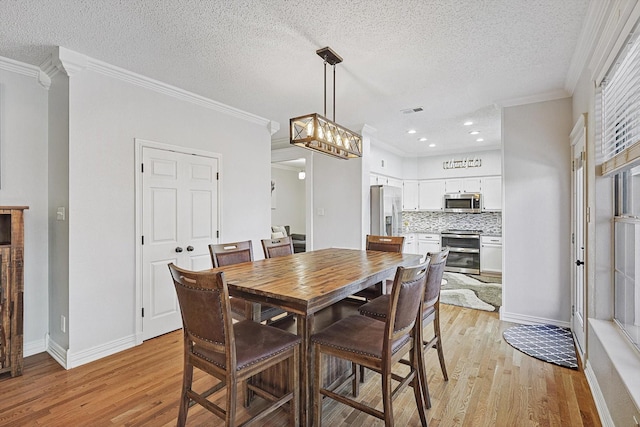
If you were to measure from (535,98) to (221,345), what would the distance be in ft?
12.8

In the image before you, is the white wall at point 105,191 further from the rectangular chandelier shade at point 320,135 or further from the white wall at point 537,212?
the white wall at point 537,212

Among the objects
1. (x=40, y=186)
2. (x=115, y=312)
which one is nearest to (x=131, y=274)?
(x=115, y=312)

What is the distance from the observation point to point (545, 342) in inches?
120

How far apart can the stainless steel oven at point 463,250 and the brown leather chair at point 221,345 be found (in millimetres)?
5223

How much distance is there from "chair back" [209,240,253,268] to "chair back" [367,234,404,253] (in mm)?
1383

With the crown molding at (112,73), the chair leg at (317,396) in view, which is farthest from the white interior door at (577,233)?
the crown molding at (112,73)

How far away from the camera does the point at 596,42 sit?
2248 mm

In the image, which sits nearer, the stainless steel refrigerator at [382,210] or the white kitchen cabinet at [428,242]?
the stainless steel refrigerator at [382,210]

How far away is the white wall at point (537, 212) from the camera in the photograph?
3420 millimetres

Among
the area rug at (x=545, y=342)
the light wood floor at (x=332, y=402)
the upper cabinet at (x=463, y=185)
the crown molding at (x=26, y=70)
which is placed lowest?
the light wood floor at (x=332, y=402)

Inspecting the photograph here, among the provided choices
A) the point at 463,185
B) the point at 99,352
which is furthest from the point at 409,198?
the point at 99,352

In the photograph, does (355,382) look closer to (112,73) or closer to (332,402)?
(332,402)

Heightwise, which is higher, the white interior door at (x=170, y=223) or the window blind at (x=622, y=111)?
the window blind at (x=622, y=111)

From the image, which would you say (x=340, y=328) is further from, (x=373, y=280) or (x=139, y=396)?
(x=139, y=396)
